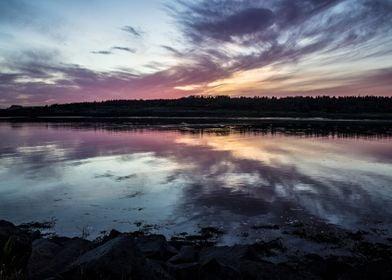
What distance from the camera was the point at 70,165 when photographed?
21250 millimetres

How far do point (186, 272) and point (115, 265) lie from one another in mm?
1480

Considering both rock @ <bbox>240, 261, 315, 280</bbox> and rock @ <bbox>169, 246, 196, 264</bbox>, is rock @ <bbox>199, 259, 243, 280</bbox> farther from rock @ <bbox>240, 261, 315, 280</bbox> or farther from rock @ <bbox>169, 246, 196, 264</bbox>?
rock @ <bbox>169, 246, 196, 264</bbox>

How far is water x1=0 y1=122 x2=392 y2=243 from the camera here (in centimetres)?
1176

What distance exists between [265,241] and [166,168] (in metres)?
11.0

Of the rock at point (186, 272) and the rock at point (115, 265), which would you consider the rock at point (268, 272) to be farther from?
the rock at point (115, 265)

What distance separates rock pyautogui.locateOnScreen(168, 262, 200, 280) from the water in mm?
2831

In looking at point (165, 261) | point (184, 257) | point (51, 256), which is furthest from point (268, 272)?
point (51, 256)

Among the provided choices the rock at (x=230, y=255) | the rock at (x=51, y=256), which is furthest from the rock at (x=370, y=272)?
the rock at (x=51, y=256)

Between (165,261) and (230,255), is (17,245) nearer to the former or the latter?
(165,261)

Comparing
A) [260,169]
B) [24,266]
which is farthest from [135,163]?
[24,266]

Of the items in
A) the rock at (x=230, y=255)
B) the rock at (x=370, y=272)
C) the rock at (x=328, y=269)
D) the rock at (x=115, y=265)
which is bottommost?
the rock at (x=328, y=269)

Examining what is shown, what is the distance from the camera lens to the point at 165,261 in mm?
8219

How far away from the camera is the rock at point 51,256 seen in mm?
6946

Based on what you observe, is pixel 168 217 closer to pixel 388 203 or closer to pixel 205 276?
pixel 205 276
